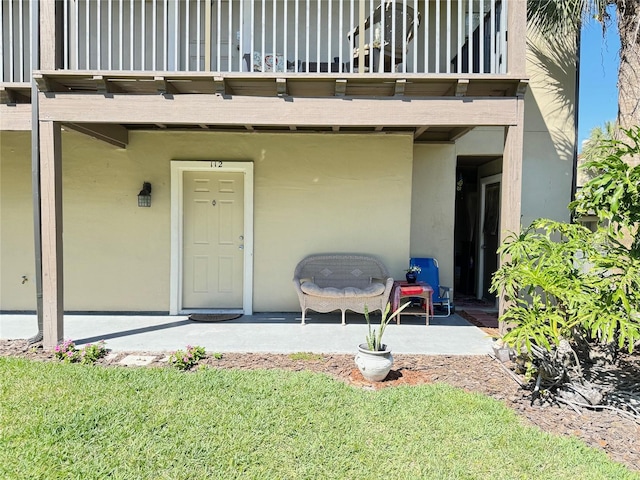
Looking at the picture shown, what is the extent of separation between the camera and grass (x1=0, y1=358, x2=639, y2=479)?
228cm

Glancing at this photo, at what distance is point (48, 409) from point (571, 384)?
4.10m

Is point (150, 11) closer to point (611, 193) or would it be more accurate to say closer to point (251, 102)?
point (251, 102)

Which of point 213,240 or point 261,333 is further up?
point 213,240

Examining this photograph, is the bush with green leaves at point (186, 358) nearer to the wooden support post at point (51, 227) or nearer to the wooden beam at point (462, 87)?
the wooden support post at point (51, 227)

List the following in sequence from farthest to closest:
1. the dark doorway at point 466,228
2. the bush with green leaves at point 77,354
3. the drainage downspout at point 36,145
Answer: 1. the dark doorway at point 466,228
2. the drainage downspout at point 36,145
3. the bush with green leaves at point 77,354

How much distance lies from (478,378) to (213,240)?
4.14 meters

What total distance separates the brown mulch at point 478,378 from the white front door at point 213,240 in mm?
1954

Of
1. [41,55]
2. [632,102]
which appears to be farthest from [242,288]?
[632,102]

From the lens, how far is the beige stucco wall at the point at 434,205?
6539 millimetres

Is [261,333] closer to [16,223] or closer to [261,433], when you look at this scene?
[261,433]

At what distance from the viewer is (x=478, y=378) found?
12.1 feet

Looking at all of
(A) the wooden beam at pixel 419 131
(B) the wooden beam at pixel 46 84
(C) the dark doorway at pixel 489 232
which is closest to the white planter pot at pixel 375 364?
(A) the wooden beam at pixel 419 131

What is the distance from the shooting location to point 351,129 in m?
5.96

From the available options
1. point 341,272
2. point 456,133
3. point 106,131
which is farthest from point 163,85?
point 456,133
